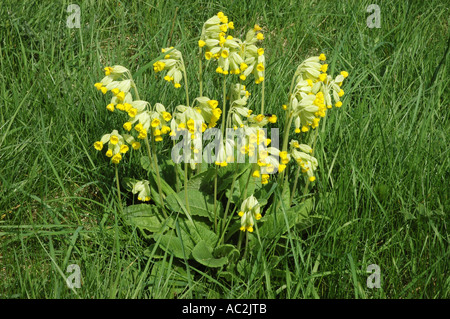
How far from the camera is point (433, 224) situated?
232 centimetres

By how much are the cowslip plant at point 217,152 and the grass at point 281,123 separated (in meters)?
0.12

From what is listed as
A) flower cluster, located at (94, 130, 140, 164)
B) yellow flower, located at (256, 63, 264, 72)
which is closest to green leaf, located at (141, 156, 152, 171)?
flower cluster, located at (94, 130, 140, 164)

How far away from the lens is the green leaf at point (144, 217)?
246 cm

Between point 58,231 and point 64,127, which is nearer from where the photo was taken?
point 58,231

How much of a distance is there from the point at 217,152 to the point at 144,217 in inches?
22.0

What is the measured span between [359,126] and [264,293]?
1.15m

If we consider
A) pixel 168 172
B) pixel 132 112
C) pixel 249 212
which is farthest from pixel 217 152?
pixel 168 172

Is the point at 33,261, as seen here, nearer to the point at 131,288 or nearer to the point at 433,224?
Result: the point at 131,288

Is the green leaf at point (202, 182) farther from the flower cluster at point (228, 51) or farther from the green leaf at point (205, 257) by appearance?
the flower cluster at point (228, 51)

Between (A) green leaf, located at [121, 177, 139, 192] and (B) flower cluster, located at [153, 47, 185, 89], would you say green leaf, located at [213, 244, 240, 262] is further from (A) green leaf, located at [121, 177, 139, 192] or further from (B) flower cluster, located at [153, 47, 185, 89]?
(B) flower cluster, located at [153, 47, 185, 89]

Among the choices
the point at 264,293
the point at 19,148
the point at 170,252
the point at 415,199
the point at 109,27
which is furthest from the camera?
the point at 109,27

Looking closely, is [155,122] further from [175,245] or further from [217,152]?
[175,245]

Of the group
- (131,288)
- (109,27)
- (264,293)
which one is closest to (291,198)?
(264,293)

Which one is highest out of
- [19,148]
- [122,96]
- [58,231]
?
[122,96]
